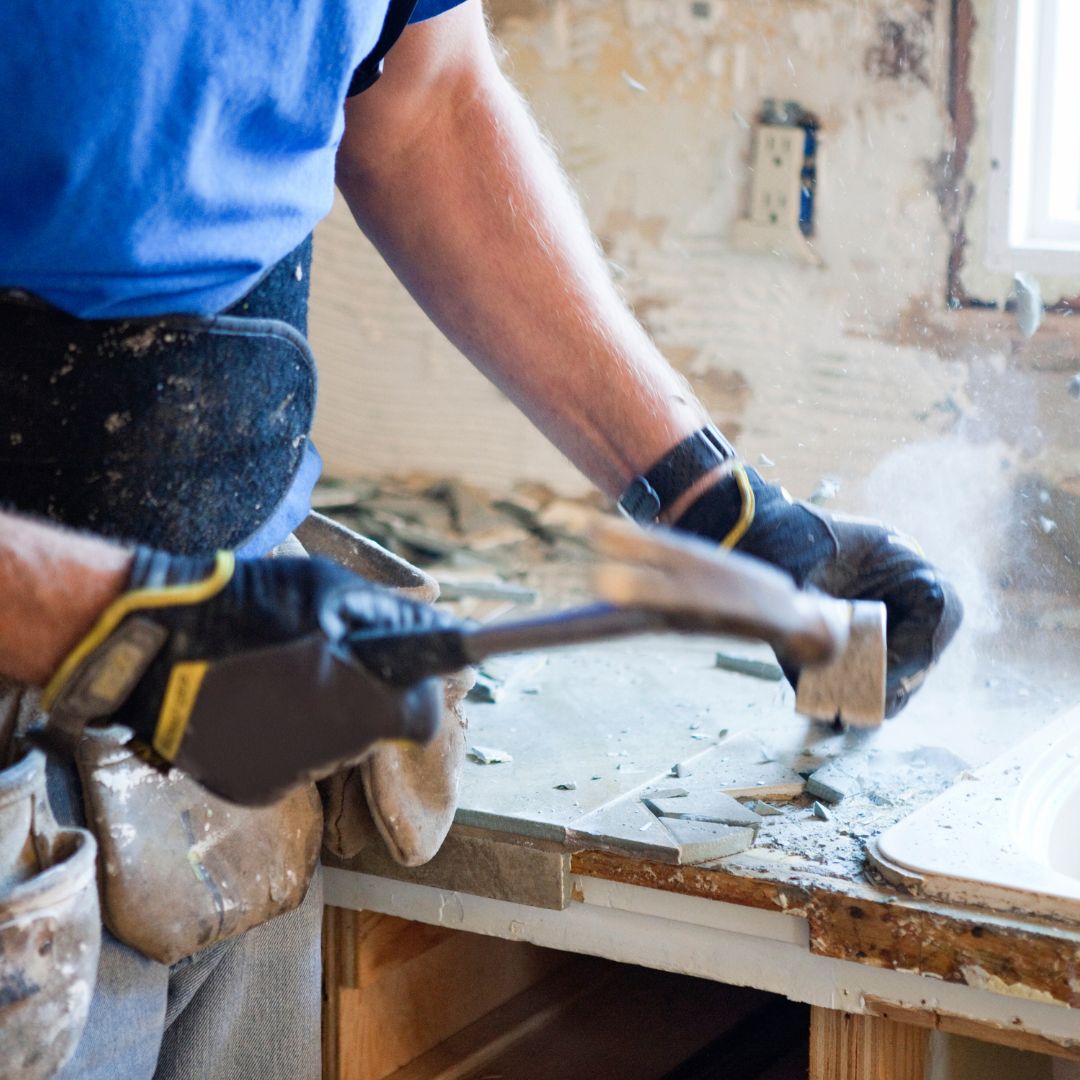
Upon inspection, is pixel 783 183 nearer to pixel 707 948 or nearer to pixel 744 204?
pixel 744 204

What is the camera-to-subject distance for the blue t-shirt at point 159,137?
2.58 feet

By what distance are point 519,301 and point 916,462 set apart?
0.87 metres

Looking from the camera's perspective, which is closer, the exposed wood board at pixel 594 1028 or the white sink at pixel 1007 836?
the white sink at pixel 1007 836

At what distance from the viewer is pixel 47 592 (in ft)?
2.32

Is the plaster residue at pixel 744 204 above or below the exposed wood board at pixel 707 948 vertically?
above

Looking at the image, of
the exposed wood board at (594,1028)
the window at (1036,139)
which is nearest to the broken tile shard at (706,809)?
the exposed wood board at (594,1028)

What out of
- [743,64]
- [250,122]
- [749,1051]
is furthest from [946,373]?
[250,122]

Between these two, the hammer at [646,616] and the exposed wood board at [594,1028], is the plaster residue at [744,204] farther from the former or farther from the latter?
the hammer at [646,616]

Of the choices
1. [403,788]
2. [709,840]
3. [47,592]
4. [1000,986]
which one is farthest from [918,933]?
[47,592]

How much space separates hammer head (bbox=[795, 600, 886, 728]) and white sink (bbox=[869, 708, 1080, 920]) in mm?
96

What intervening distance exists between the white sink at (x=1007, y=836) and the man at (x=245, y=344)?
0.42ft

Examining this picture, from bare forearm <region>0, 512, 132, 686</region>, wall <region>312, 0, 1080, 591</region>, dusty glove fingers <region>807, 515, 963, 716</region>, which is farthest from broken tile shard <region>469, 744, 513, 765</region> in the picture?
wall <region>312, 0, 1080, 591</region>

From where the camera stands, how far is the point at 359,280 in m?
2.31

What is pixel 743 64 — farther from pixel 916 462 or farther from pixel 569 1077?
pixel 569 1077
